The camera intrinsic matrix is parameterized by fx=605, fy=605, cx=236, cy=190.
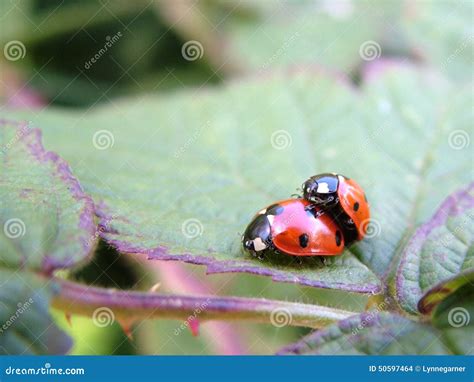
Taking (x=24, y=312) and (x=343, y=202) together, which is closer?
(x=24, y=312)

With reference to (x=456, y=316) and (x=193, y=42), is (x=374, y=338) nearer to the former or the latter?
(x=456, y=316)

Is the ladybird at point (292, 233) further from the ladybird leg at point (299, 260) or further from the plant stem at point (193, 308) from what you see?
the plant stem at point (193, 308)

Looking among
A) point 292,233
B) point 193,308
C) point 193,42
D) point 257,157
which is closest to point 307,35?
point 193,42

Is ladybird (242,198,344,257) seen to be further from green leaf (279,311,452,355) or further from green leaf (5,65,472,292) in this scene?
green leaf (279,311,452,355)

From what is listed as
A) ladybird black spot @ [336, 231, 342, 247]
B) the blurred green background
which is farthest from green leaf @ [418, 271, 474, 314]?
the blurred green background

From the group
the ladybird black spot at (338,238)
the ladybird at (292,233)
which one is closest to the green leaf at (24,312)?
the ladybird at (292,233)

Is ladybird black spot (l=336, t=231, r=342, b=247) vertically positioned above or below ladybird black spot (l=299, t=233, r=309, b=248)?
below
